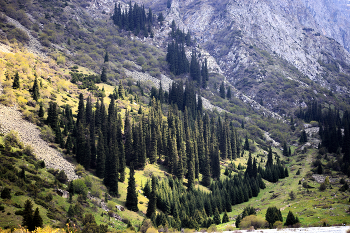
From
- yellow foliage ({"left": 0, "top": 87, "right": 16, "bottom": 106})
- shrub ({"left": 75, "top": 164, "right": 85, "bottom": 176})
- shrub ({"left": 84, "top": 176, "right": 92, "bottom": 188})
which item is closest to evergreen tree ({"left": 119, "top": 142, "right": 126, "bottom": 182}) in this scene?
shrub ({"left": 75, "top": 164, "right": 85, "bottom": 176})

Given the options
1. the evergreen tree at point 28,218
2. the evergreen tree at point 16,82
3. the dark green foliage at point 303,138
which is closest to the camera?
the evergreen tree at point 28,218

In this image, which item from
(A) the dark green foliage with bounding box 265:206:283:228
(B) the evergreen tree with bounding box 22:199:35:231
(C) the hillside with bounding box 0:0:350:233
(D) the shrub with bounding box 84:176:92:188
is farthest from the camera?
(D) the shrub with bounding box 84:176:92:188

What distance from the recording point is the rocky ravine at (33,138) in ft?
263

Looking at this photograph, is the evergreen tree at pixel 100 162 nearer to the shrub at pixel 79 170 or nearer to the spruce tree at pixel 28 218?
the shrub at pixel 79 170

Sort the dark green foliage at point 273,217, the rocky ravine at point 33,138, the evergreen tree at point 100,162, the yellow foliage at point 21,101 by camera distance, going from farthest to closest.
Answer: the evergreen tree at point 100,162, the yellow foliage at point 21,101, the rocky ravine at point 33,138, the dark green foliage at point 273,217

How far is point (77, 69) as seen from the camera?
17150 cm

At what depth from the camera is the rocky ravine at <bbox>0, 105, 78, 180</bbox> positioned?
263ft

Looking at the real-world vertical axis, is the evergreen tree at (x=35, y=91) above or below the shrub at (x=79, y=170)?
above

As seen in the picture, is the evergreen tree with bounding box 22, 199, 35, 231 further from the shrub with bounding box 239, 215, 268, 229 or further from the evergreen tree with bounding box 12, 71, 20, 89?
the evergreen tree with bounding box 12, 71, 20, 89

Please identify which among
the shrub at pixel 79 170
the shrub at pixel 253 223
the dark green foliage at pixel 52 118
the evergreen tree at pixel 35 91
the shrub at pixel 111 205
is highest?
the evergreen tree at pixel 35 91

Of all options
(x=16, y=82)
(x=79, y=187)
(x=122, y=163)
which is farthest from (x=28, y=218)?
(x=16, y=82)

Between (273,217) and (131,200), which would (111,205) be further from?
(273,217)

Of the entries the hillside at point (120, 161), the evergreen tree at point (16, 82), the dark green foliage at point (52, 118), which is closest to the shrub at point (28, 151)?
the hillside at point (120, 161)

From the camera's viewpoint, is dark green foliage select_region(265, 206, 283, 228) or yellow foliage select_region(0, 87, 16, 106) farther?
yellow foliage select_region(0, 87, 16, 106)
